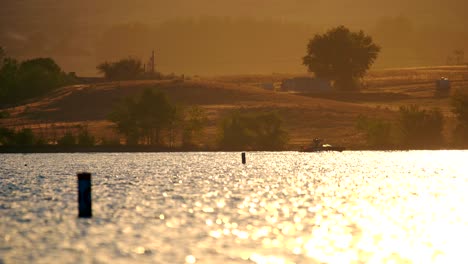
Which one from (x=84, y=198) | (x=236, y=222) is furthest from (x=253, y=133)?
(x=236, y=222)

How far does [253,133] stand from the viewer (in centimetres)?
19875

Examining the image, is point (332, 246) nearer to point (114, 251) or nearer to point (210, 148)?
point (114, 251)

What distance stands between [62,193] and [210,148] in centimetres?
12303

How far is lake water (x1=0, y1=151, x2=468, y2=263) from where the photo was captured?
39219 millimetres

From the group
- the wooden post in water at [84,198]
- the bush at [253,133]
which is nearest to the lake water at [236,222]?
the wooden post in water at [84,198]

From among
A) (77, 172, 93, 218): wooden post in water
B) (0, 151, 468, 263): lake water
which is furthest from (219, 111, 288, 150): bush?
(77, 172, 93, 218): wooden post in water

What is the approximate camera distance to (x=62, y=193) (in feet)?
251

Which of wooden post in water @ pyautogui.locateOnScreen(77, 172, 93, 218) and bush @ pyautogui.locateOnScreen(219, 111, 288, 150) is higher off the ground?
bush @ pyautogui.locateOnScreen(219, 111, 288, 150)

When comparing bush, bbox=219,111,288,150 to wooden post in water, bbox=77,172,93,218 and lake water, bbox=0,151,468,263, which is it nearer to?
lake water, bbox=0,151,468,263

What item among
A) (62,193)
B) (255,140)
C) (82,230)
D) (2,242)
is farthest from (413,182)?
(255,140)

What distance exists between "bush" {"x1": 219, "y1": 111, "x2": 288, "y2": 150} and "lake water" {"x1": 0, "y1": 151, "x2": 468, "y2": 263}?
103 metres

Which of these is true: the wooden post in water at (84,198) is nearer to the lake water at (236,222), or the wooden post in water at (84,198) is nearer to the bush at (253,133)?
the lake water at (236,222)

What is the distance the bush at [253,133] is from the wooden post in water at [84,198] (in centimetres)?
13989

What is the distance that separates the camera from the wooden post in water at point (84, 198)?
54.9m
